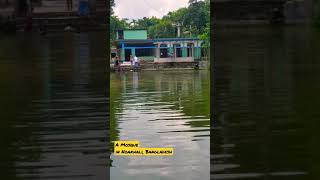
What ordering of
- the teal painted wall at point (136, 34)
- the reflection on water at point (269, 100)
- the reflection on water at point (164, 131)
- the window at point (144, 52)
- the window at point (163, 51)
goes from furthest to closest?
the teal painted wall at point (136, 34), the window at point (144, 52), the window at point (163, 51), the reflection on water at point (164, 131), the reflection on water at point (269, 100)

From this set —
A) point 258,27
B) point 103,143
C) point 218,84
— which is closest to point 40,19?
point 103,143

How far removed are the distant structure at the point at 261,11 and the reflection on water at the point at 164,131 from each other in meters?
1.08

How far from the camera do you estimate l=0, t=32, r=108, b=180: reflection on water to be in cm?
254

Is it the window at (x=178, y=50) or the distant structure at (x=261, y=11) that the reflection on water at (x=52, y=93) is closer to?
the distant structure at (x=261, y=11)

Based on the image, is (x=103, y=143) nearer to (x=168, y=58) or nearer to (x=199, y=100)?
(x=199, y=100)

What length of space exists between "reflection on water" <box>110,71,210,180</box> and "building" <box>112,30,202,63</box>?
418cm

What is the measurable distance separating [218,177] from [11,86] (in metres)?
1.44

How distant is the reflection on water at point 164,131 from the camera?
300 cm

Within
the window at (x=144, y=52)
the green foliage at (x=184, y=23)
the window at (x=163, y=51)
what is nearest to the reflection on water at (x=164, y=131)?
the window at (x=163, y=51)

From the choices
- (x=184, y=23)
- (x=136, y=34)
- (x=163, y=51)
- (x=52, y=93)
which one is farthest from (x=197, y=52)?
(x=52, y=93)

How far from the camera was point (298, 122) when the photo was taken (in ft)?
8.52

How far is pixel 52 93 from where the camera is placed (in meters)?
2.55

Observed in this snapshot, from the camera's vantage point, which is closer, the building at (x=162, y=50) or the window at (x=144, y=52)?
the building at (x=162, y=50)

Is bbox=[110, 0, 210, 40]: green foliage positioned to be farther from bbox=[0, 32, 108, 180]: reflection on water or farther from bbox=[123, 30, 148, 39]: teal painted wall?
bbox=[0, 32, 108, 180]: reflection on water
